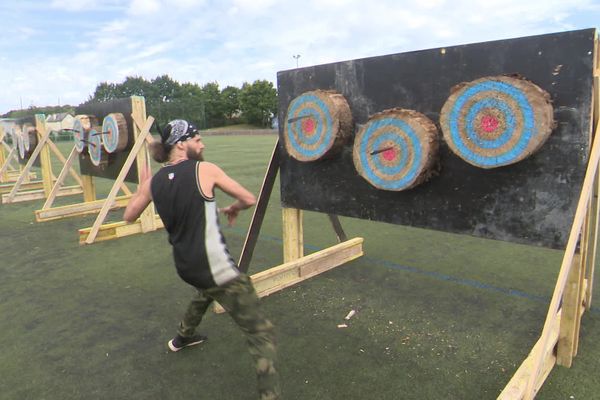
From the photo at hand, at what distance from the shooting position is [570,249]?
2.03 metres

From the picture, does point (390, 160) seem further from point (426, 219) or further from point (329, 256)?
point (329, 256)

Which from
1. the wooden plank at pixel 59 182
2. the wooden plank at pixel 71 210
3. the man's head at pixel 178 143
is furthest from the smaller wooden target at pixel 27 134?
the man's head at pixel 178 143

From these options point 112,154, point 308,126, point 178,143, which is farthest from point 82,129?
point 178,143

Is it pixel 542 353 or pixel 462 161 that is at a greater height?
pixel 462 161

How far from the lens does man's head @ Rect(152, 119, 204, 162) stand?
2.15m

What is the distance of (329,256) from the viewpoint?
4.11 metres

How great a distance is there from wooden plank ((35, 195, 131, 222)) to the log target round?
19.7 ft

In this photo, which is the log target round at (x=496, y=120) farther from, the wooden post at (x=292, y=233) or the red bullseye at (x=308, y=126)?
the wooden post at (x=292, y=233)

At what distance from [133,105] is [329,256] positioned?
10.5 ft

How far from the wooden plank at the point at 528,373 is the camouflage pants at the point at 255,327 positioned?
1.03 metres

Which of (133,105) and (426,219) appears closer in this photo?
(426,219)

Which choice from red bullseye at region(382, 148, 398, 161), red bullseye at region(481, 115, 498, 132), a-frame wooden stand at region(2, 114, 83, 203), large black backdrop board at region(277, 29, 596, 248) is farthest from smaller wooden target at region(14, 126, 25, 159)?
red bullseye at region(481, 115, 498, 132)

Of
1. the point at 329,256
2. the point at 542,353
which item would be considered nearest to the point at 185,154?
the point at 542,353

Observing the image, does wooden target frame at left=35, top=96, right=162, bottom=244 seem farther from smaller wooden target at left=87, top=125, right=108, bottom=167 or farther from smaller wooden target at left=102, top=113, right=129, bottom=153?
smaller wooden target at left=102, top=113, right=129, bottom=153
